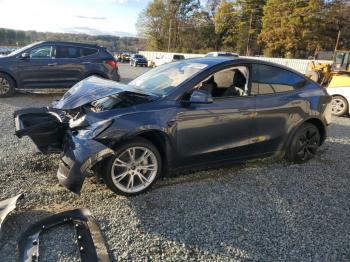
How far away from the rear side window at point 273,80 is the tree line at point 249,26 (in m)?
36.3

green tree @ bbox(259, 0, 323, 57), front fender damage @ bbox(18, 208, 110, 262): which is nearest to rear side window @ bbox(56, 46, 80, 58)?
front fender damage @ bbox(18, 208, 110, 262)

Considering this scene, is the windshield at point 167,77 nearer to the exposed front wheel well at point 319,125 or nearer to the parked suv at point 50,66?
the exposed front wheel well at point 319,125

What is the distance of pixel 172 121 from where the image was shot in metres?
3.76

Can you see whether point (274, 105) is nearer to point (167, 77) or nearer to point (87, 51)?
point (167, 77)

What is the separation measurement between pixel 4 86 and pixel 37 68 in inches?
43.9

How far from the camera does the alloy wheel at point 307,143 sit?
5.02m

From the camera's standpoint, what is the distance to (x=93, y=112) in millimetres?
3617

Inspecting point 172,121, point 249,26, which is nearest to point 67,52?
point 172,121

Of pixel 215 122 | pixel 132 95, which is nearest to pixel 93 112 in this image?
pixel 132 95

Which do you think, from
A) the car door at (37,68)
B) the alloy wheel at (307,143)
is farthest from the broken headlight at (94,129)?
the car door at (37,68)

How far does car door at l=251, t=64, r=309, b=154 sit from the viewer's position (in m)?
4.48

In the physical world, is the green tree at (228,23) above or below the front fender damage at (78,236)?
above

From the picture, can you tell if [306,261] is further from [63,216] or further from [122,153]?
[63,216]

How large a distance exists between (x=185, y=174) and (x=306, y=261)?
6.44 feet
